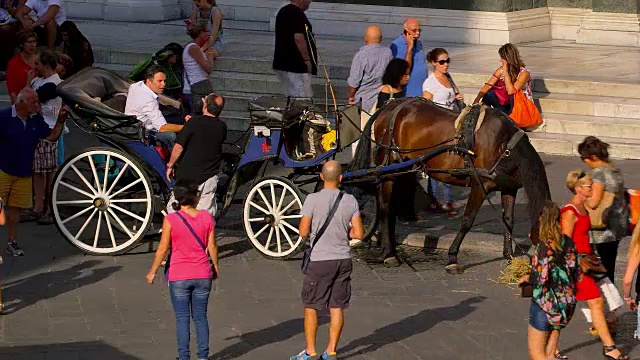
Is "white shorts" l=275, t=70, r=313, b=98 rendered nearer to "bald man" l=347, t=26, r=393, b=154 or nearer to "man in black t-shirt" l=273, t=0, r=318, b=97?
"man in black t-shirt" l=273, t=0, r=318, b=97

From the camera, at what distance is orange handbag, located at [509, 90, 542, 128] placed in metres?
16.2

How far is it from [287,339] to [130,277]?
6.98 feet

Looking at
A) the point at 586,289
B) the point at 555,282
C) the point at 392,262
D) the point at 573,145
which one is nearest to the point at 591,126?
the point at 573,145

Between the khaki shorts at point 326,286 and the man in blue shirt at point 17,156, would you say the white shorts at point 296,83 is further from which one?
the khaki shorts at point 326,286

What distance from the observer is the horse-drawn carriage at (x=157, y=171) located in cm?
1299

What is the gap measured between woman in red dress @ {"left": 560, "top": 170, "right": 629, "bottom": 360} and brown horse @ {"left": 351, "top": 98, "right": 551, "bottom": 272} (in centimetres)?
175

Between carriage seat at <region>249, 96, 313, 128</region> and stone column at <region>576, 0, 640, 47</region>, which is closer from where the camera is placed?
carriage seat at <region>249, 96, 313, 128</region>

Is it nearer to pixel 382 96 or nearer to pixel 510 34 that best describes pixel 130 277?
pixel 382 96

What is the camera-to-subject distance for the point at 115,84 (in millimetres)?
14055

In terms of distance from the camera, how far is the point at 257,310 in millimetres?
11570

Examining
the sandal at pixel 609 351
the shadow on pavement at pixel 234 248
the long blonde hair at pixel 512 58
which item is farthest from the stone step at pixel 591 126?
the sandal at pixel 609 351

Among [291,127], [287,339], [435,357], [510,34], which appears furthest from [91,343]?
[510,34]

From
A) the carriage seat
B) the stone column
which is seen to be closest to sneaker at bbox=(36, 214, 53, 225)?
the carriage seat

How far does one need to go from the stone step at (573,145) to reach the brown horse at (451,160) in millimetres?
4283
